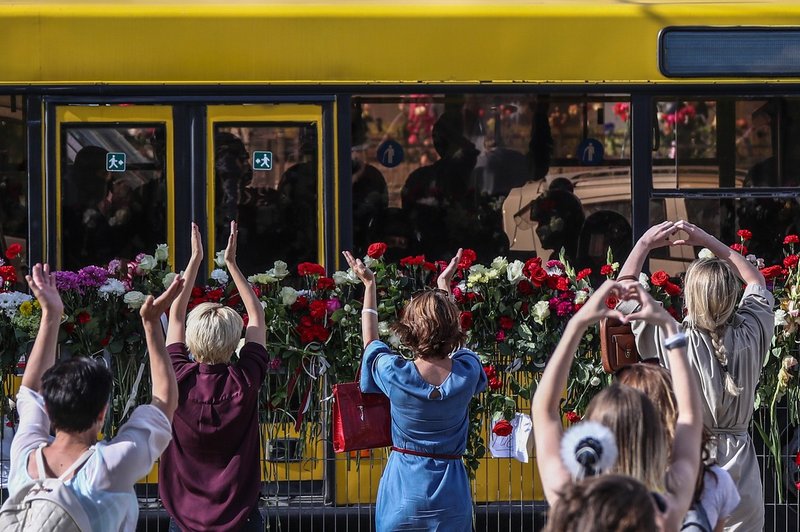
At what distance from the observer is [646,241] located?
489 centimetres

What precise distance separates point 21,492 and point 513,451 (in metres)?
3.17

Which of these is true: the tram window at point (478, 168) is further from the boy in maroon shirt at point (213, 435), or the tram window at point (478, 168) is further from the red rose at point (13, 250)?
the boy in maroon shirt at point (213, 435)

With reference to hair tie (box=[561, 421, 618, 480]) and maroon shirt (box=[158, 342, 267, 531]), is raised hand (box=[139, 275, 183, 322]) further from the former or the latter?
hair tie (box=[561, 421, 618, 480])

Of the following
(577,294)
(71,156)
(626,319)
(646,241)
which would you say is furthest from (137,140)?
(626,319)

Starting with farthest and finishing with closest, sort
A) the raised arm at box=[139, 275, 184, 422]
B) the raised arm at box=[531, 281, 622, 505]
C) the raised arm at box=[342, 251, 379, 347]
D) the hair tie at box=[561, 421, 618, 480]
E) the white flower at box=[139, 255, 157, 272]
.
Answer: the white flower at box=[139, 255, 157, 272] < the raised arm at box=[342, 251, 379, 347] < the raised arm at box=[139, 275, 184, 422] < the raised arm at box=[531, 281, 622, 505] < the hair tie at box=[561, 421, 618, 480]

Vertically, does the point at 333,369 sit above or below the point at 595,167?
below

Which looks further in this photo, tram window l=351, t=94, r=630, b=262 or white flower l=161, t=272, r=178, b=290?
tram window l=351, t=94, r=630, b=262

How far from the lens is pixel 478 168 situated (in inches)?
275

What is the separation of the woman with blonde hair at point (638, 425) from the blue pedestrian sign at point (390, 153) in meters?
3.31

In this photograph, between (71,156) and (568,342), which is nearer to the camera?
(568,342)

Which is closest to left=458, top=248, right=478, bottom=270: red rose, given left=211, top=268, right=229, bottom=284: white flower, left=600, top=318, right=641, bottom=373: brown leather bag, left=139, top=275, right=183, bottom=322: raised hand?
left=600, top=318, right=641, bottom=373: brown leather bag

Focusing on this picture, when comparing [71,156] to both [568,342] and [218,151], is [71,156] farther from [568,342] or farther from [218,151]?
[568,342]

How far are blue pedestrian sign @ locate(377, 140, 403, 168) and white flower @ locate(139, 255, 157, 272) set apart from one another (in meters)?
1.32

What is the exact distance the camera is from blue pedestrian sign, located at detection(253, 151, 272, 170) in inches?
270
